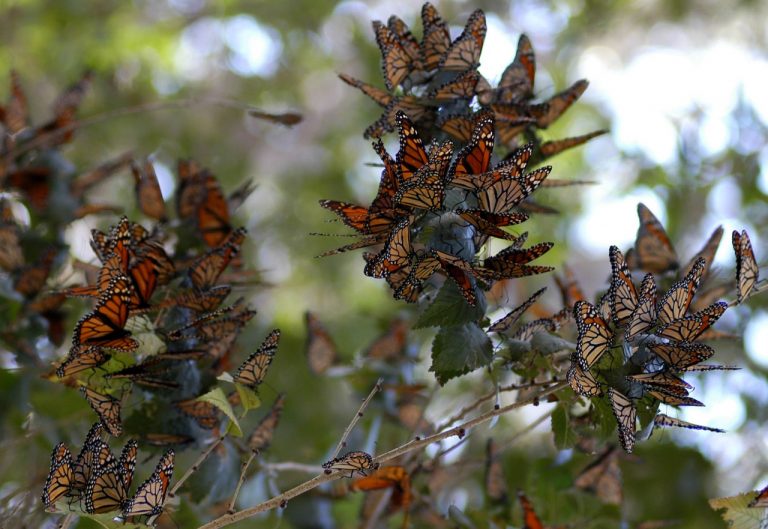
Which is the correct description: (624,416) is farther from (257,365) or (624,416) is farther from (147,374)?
(147,374)

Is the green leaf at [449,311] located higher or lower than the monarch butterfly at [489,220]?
lower

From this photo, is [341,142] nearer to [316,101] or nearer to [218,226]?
[316,101]

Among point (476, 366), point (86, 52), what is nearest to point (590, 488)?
point (476, 366)

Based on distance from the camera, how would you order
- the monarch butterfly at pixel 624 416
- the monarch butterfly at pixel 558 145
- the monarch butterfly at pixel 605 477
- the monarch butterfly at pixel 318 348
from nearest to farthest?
1. the monarch butterfly at pixel 624 416
2. the monarch butterfly at pixel 558 145
3. the monarch butterfly at pixel 605 477
4. the monarch butterfly at pixel 318 348

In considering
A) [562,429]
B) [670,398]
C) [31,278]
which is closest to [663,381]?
[670,398]

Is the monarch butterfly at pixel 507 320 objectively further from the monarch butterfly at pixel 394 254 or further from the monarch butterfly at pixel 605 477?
the monarch butterfly at pixel 605 477

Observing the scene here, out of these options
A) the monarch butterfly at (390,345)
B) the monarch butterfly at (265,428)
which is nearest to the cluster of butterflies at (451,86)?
the monarch butterfly at (265,428)

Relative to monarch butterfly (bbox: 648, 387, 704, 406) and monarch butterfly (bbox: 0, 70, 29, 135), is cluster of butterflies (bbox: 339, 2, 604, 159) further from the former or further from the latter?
monarch butterfly (bbox: 0, 70, 29, 135)
